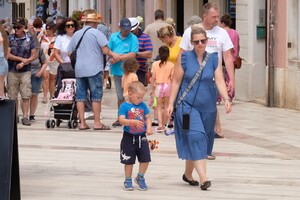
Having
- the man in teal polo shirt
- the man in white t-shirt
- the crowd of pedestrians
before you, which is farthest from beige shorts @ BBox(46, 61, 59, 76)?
the man in white t-shirt

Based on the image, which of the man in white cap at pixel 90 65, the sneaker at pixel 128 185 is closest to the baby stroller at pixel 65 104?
the man in white cap at pixel 90 65

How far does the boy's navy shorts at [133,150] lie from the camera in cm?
1174

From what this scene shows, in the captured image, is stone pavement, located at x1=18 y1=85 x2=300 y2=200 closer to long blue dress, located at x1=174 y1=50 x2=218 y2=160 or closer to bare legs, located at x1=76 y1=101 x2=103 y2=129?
bare legs, located at x1=76 y1=101 x2=103 y2=129

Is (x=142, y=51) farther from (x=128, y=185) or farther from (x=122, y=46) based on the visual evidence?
(x=128, y=185)

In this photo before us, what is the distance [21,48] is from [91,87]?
164cm

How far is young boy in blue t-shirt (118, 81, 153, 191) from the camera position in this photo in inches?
462

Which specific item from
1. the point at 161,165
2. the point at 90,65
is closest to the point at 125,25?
the point at 90,65

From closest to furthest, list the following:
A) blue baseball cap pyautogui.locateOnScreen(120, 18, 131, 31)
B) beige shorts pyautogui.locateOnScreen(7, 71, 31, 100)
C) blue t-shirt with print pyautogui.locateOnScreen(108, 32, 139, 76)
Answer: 1. blue baseball cap pyautogui.locateOnScreen(120, 18, 131, 31)
2. blue t-shirt with print pyautogui.locateOnScreen(108, 32, 139, 76)
3. beige shorts pyautogui.locateOnScreen(7, 71, 31, 100)

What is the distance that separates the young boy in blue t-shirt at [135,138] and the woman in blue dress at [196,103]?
31 cm

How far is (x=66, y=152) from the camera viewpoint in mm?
14859

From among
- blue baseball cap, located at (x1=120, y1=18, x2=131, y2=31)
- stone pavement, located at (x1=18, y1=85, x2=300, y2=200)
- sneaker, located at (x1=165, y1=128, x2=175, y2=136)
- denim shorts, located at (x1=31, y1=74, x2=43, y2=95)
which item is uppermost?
blue baseball cap, located at (x1=120, y1=18, x2=131, y2=31)

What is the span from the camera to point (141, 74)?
61.0ft

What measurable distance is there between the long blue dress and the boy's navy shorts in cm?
34

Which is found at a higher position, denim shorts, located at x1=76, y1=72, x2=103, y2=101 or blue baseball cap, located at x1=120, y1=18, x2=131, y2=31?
blue baseball cap, located at x1=120, y1=18, x2=131, y2=31
